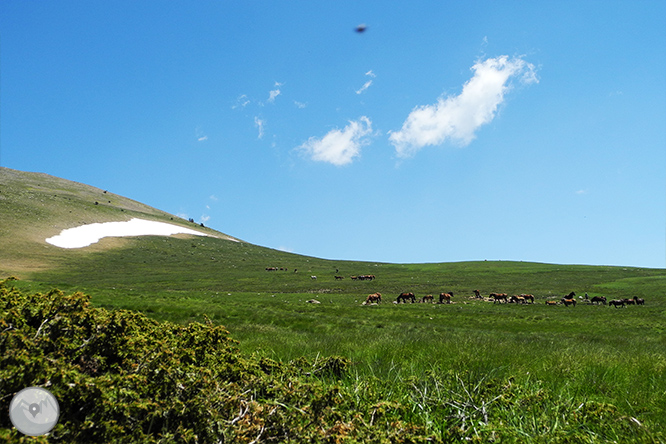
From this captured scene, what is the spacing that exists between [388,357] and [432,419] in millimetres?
3532


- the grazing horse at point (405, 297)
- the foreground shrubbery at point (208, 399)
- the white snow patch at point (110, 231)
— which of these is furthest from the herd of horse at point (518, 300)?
the white snow patch at point (110, 231)

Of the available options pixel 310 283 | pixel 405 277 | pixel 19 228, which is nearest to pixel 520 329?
pixel 310 283

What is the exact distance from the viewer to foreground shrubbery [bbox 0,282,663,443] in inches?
127

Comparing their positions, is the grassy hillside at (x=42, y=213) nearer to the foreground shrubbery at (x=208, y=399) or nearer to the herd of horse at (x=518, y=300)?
the herd of horse at (x=518, y=300)

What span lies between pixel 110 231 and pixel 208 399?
126447 mm

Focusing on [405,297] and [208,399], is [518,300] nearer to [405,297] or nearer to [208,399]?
[405,297]

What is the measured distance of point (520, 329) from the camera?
29.8m

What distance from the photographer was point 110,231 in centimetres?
11288

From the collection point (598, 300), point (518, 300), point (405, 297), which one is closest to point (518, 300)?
point (518, 300)

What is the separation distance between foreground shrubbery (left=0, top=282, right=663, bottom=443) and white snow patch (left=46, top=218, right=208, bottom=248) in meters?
107

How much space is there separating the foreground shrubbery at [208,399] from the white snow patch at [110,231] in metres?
107

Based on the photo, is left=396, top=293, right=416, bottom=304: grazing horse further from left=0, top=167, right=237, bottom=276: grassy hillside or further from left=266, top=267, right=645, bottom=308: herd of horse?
left=0, top=167, right=237, bottom=276: grassy hillside

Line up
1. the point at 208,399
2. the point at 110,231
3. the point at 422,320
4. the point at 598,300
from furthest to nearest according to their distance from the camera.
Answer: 1. the point at 110,231
2. the point at 598,300
3. the point at 422,320
4. the point at 208,399

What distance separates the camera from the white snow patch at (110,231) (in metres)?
96.9
